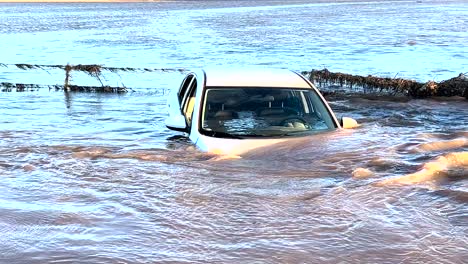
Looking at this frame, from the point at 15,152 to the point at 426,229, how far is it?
5370 millimetres

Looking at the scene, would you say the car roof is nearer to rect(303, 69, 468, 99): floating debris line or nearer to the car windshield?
the car windshield

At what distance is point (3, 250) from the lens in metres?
4.71

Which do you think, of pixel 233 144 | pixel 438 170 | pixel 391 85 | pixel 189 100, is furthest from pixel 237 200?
pixel 391 85

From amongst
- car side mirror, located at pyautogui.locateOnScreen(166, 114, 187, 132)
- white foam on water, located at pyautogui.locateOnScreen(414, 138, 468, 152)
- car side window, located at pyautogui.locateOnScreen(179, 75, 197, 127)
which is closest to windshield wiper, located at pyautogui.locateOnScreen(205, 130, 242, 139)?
car side mirror, located at pyautogui.locateOnScreen(166, 114, 187, 132)

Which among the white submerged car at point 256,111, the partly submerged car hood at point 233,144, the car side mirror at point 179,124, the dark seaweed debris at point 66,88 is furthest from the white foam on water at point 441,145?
the dark seaweed debris at point 66,88

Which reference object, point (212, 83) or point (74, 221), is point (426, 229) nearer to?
point (74, 221)

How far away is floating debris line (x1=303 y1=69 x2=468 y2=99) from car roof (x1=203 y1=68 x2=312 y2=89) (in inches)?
298

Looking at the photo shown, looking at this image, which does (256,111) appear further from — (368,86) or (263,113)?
(368,86)

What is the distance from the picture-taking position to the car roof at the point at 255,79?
7984mm

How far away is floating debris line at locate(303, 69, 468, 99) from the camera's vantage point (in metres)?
15.1

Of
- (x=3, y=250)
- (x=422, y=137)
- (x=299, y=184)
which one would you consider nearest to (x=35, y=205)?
(x=3, y=250)

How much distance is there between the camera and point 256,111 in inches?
306

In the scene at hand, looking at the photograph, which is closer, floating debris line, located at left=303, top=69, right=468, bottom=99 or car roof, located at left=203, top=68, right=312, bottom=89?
car roof, located at left=203, top=68, right=312, bottom=89

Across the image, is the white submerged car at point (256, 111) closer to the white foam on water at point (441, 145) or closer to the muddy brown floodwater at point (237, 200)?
the muddy brown floodwater at point (237, 200)
